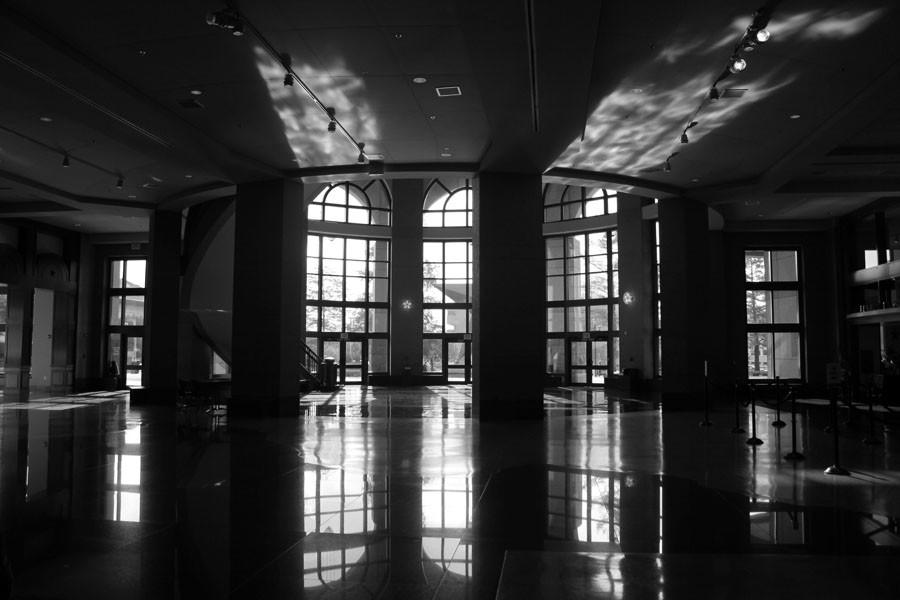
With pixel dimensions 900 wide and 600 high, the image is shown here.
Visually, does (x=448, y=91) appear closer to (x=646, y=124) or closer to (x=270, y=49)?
(x=270, y=49)

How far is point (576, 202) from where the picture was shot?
2894cm

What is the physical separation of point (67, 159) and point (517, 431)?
403 inches

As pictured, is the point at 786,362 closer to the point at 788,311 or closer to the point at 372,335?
the point at 788,311

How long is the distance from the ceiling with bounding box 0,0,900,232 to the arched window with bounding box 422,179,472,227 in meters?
14.4

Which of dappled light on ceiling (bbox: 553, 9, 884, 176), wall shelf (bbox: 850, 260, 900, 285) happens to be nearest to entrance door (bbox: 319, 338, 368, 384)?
dappled light on ceiling (bbox: 553, 9, 884, 176)

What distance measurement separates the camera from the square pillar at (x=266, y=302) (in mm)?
15016

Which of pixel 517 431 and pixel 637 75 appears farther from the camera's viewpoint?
pixel 517 431

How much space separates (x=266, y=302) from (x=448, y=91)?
677 cm

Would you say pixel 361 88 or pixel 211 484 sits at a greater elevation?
pixel 361 88

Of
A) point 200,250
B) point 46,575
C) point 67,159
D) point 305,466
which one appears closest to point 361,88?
point 305,466

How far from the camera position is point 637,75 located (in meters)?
9.98

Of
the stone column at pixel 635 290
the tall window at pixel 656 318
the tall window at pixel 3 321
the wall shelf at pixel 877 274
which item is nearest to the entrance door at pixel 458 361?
the stone column at pixel 635 290

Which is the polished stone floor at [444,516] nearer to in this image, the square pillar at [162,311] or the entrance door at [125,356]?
the square pillar at [162,311]

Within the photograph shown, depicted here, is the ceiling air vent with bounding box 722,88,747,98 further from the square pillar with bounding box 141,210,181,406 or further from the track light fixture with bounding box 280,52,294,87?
the square pillar with bounding box 141,210,181,406
